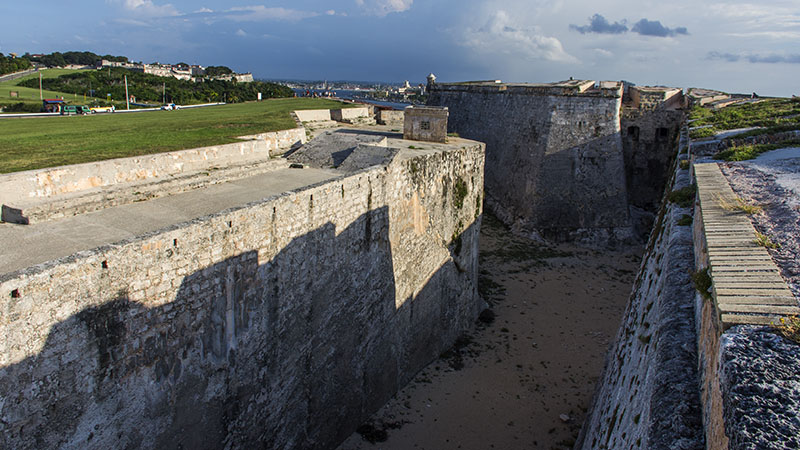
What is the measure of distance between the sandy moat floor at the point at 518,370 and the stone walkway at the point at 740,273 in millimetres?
6386

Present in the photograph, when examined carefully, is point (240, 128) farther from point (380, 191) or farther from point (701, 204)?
point (701, 204)

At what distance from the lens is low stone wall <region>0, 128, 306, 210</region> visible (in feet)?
26.5

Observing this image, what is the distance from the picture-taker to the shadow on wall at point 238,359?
498cm

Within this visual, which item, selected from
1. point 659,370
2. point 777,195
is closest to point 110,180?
point 659,370

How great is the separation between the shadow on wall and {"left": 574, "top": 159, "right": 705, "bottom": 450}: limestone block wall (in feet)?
15.1

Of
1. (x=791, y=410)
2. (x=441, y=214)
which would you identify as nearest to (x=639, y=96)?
(x=441, y=214)

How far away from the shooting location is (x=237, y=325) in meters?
7.08

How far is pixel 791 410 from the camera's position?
284cm

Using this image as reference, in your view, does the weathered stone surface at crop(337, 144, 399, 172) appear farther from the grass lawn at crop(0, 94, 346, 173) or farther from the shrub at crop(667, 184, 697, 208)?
the shrub at crop(667, 184, 697, 208)

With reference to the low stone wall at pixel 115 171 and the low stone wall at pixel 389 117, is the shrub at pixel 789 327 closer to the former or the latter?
the low stone wall at pixel 115 171

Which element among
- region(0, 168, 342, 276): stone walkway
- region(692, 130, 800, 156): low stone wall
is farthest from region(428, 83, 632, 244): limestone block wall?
region(0, 168, 342, 276): stone walkway

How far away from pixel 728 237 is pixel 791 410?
2.87 meters

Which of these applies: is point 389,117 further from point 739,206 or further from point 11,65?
point 11,65

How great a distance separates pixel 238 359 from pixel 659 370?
5.36 m
